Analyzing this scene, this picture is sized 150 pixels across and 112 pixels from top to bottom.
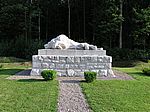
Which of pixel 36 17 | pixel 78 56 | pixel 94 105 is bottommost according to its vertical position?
pixel 94 105

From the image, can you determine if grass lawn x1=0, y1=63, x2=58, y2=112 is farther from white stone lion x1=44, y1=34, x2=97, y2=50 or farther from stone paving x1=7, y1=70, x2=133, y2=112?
white stone lion x1=44, y1=34, x2=97, y2=50

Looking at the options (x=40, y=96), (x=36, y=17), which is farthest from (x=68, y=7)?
(x=40, y=96)

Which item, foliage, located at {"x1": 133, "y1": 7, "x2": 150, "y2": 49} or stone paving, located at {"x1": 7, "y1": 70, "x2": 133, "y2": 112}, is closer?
stone paving, located at {"x1": 7, "y1": 70, "x2": 133, "y2": 112}

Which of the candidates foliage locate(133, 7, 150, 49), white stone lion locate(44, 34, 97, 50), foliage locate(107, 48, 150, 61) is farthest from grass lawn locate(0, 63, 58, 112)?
foliage locate(133, 7, 150, 49)

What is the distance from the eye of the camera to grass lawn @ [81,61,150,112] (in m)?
5.85

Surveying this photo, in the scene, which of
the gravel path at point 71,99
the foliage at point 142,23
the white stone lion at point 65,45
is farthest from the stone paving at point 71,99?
the foliage at point 142,23

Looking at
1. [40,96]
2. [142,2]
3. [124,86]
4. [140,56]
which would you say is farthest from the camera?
[142,2]

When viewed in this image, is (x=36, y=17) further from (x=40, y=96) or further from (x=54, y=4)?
(x=40, y=96)

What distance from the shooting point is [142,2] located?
76.9 ft

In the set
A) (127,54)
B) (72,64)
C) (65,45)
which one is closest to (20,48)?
(127,54)

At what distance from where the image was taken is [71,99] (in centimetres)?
650

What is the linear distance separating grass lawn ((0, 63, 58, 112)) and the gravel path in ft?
0.50

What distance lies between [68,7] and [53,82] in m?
19.3

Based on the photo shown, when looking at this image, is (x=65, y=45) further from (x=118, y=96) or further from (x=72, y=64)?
(x=118, y=96)
